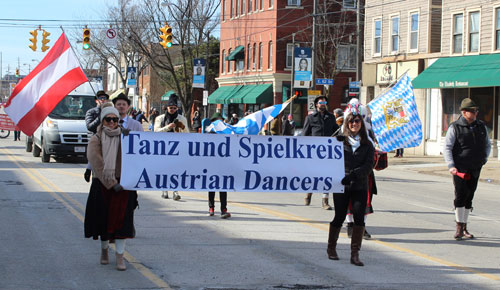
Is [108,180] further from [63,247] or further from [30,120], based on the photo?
[30,120]

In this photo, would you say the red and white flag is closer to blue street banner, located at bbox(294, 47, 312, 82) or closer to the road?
the road

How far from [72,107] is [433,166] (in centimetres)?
1320

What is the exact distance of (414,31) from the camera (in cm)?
3491

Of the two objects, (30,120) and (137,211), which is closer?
(30,120)

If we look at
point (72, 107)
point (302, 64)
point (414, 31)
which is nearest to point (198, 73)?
point (302, 64)

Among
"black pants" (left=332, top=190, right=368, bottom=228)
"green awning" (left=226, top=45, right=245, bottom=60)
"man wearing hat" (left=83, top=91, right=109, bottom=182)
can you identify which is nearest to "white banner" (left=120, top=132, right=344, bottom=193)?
"black pants" (left=332, top=190, right=368, bottom=228)

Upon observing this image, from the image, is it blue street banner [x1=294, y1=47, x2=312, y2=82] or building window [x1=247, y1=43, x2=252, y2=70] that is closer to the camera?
blue street banner [x1=294, y1=47, x2=312, y2=82]

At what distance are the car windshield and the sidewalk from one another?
11.5 metres

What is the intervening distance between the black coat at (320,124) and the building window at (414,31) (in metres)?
23.4

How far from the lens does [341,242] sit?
9.96 metres

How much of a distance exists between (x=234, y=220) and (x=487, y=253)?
405cm

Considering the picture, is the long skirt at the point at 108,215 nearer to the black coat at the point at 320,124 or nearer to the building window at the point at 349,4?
the black coat at the point at 320,124

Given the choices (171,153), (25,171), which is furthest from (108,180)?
(25,171)

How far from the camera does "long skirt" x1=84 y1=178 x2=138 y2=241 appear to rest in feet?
25.6
